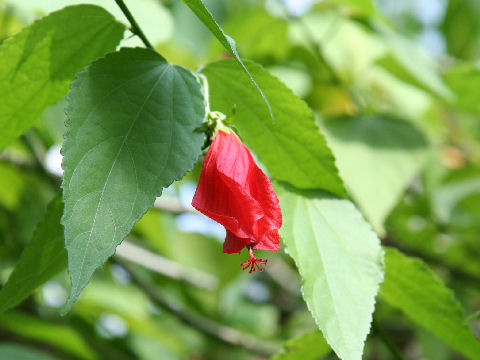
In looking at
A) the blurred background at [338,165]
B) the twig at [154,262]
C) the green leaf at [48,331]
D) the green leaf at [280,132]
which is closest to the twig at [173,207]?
the blurred background at [338,165]

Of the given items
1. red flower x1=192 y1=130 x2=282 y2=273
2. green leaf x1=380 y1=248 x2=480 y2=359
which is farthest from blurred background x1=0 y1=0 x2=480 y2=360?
red flower x1=192 y1=130 x2=282 y2=273

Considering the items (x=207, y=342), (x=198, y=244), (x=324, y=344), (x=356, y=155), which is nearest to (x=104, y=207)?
(x=324, y=344)

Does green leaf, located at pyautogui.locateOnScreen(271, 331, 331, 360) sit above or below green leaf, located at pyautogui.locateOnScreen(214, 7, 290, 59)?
below

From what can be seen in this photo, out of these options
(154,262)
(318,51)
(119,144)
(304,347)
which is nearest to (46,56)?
(119,144)

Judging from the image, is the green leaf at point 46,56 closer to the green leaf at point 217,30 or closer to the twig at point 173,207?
the green leaf at point 217,30

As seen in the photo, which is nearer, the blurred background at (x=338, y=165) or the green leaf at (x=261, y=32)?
the blurred background at (x=338, y=165)

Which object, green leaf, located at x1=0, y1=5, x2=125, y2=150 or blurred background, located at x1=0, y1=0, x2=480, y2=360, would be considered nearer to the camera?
green leaf, located at x1=0, y1=5, x2=125, y2=150

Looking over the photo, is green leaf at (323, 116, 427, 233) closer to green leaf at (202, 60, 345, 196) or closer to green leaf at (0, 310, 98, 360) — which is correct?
green leaf at (202, 60, 345, 196)
